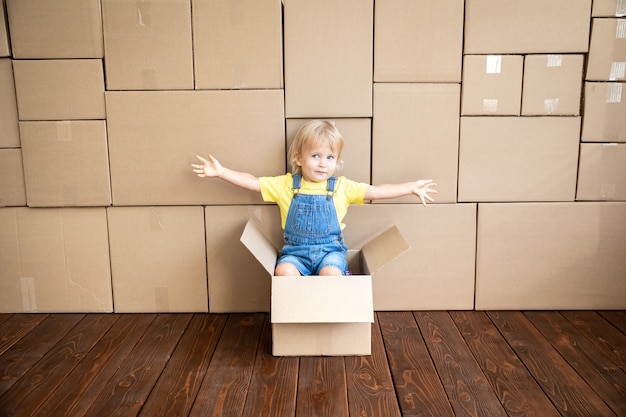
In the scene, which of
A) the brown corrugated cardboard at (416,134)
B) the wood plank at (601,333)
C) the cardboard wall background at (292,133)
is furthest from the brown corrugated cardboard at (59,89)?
the wood plank at (601,333)

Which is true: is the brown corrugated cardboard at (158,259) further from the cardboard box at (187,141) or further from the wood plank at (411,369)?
the wood plank at (411,369)

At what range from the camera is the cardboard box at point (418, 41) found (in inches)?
74.1

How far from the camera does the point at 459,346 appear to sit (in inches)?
70.2

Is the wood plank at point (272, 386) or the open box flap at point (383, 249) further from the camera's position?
the open box flap at point (383, 249)

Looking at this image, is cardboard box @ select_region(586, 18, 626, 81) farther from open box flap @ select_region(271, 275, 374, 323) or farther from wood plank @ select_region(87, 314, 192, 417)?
wood plank @ select_region(87, 314, 192, 417)

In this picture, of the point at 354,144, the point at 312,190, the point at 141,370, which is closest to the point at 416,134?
the point at 354,144

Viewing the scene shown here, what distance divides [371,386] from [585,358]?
2.46ft

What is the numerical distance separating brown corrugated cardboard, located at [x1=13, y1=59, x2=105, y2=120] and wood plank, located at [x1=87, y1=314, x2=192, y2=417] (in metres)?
0.85

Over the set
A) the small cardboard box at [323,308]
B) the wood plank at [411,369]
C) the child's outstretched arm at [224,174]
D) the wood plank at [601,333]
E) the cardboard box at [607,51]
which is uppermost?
the cardboard box at [607,51]

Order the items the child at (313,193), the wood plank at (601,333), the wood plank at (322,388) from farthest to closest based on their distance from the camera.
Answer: the child at (313,193) → the wood plank at (601,333) → the wood plank at (322,388)

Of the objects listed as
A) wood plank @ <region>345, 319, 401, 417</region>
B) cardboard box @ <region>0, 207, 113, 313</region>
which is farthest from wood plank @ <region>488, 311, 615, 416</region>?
cardboard box @ <region>0, 207, 113, 313</region>

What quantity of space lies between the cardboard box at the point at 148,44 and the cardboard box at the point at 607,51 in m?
1.51

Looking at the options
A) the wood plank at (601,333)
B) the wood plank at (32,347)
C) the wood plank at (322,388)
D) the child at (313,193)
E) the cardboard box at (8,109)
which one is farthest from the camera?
the cardboard box at (8,109)

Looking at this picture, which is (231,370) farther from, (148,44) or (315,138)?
(148,44)
